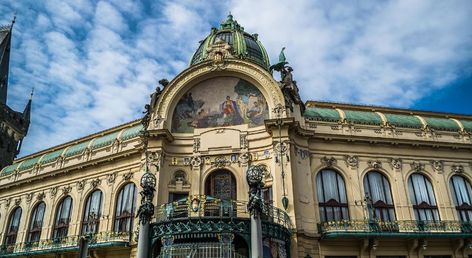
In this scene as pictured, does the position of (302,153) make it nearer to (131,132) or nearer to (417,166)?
(417,166)

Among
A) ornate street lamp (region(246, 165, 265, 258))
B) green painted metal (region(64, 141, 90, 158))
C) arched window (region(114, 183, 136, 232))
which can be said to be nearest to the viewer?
ornate street lamp (region(246, 165, 265, 258))

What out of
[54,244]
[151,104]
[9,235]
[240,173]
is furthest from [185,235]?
[9,235]

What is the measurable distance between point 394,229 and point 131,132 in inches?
759

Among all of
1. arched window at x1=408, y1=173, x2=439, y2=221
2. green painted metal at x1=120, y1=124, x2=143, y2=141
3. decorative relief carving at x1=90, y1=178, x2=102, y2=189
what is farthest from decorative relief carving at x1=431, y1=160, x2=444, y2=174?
decorative relief carving at x1=90, y1=178, x2=102, y2=189

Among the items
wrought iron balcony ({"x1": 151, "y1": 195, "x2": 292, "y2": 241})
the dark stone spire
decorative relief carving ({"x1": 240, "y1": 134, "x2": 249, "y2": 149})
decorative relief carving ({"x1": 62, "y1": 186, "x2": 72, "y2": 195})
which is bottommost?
wrought iron balcony ({"x1": 151, "y1": 195, "x2": 292, "y2": 241})

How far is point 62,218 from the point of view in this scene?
28656mm

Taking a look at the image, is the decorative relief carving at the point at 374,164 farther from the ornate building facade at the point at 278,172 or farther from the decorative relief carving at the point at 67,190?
the decorative relief carving at the point at 67,190

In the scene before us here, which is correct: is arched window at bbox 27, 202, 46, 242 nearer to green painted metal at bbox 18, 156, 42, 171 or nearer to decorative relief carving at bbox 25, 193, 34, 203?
decorative relief carving at bbox 25, 193, 34, 203

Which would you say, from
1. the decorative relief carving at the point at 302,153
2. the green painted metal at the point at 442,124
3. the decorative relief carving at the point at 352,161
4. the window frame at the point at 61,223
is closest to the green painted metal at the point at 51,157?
the window frame at the point at 61,223

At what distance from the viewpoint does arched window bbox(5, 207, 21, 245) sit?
1235 inches

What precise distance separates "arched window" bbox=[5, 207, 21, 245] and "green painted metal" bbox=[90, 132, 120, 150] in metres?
9.24

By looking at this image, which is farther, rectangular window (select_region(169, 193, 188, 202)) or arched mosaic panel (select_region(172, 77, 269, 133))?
arched mosaic panel (select_region(172, 77, 269, 133))

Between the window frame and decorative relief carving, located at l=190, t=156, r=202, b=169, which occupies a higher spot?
decorative relief carving, located at l=190, t=156, r=202, b=169

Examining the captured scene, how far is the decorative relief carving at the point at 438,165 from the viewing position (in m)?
25.3
